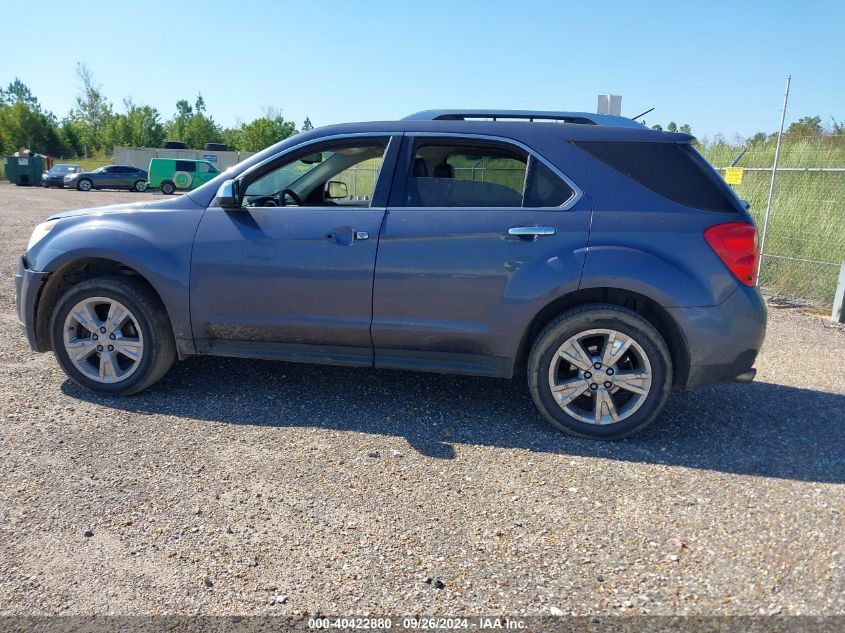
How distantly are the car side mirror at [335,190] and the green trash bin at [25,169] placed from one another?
135 ft

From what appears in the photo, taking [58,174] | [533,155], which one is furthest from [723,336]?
[58,174]

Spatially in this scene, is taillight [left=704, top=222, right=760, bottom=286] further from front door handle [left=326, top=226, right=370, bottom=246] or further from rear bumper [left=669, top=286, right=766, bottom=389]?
front door handle [left=326, top=226, right=370, bottom=246]

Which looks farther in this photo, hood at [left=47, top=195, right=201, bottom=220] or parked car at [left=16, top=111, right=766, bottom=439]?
hood at [left=47, top=195, right=201, bottom=220]

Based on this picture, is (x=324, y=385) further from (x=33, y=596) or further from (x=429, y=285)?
(x=33, y=596)

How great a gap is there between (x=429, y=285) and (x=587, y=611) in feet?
6.74

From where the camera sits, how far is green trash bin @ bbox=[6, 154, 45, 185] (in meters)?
38.3

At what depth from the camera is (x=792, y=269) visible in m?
9.05

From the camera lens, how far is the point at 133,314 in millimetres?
4168

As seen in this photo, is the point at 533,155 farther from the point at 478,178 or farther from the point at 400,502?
the point at 400,502

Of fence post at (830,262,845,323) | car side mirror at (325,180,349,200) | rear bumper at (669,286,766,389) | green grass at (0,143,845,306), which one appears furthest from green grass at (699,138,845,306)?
car side mirror at (325,180,349,200)

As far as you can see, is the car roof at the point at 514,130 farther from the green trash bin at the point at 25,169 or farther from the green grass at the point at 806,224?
the green trash bin at the point at 25,169

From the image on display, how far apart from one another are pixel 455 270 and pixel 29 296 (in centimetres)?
290

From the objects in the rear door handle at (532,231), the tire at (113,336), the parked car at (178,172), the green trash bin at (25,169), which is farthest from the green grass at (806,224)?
the green trash bin at (25,169)

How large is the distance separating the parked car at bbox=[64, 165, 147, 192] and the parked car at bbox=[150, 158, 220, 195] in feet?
5.44
